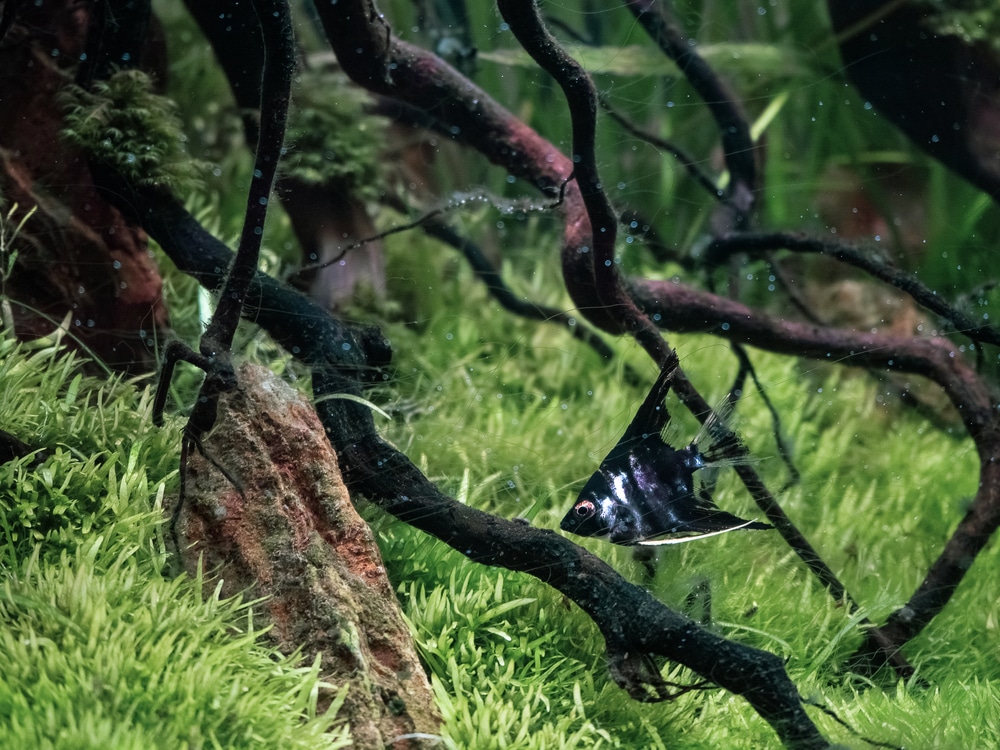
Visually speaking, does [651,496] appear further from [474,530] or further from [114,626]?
[114,626]

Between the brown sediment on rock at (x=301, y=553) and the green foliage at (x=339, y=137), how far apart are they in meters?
1.55

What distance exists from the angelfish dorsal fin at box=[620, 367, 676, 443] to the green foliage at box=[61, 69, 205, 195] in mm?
1614

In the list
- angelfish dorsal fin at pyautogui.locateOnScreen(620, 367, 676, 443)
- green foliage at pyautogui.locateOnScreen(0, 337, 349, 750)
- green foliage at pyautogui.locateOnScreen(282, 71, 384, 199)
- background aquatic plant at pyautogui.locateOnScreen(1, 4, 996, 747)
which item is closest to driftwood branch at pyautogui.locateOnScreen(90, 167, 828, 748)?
background aquatic plant at pyautogui.locateOnScreen(1, 4, 996, 747)

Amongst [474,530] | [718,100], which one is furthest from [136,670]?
[718,100]

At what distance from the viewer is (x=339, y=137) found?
3.57 metres

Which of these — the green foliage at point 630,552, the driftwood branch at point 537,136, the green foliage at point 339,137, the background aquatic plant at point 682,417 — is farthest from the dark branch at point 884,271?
the green foliage at point 339,137

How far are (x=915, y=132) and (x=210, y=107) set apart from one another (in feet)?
10.4

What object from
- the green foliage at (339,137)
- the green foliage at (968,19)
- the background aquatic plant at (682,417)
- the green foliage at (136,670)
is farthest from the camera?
the green foliage at (968,19)

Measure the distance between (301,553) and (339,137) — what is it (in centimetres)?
234

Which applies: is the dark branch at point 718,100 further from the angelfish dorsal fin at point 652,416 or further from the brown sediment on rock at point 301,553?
the brown sediment on rock at point 301,553

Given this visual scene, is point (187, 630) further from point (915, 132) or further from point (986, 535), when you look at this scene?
point (915, 132)

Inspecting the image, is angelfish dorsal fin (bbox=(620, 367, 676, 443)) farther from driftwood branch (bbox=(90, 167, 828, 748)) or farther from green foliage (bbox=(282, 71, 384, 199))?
green foliage (bbox=(282, 71, 384, 199))

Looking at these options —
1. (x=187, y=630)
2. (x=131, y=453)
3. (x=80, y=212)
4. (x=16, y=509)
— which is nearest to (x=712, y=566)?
(x=187, y=630)

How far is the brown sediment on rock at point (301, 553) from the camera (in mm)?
1736
